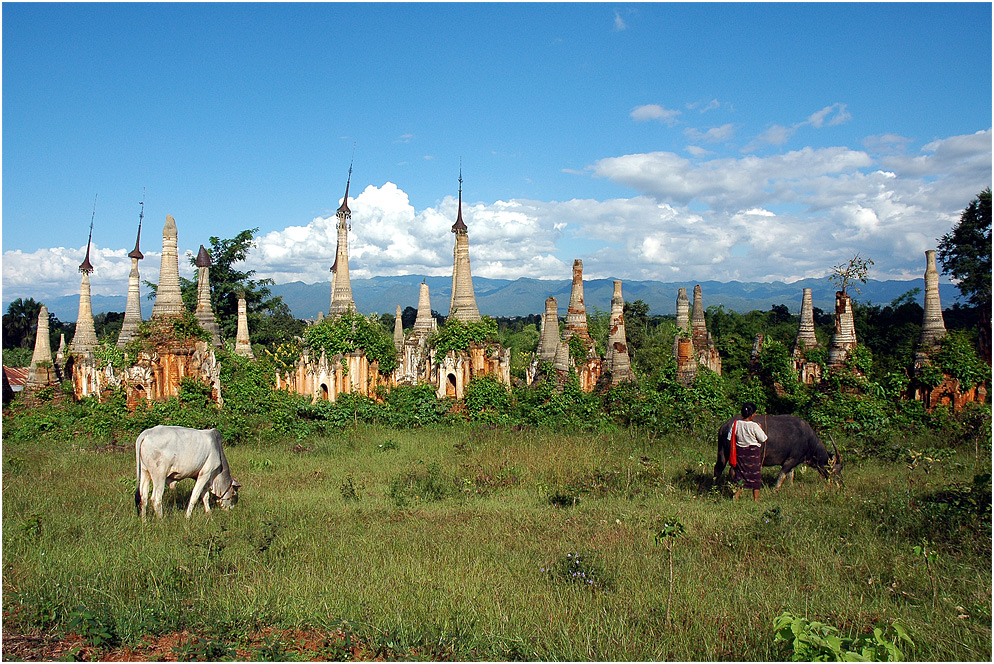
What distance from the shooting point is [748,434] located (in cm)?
988

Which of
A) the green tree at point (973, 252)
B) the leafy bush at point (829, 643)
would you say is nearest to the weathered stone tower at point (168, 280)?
the leafy bush at point (829, 643)

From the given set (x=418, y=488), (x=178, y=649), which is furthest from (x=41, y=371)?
(x=178, y=649)

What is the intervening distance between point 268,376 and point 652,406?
37.5 feet

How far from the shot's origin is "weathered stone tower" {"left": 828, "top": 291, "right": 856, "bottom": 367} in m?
16.8

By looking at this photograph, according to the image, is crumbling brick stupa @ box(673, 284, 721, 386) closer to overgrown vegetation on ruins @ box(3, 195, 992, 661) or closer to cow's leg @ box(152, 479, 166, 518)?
overgrown vegetation on ruins @ box(3, 195, 992, 661)

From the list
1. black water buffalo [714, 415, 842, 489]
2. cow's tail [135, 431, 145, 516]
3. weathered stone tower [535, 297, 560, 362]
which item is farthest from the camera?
weathered stone tower [535, 297, 560, 362]

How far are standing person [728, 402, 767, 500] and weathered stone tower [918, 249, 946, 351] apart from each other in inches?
381

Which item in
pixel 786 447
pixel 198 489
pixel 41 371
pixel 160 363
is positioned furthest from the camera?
pixel 41 371

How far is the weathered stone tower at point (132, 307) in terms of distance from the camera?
719 inches

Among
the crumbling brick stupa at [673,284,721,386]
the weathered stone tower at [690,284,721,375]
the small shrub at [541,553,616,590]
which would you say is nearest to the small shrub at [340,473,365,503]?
the small shrub at [541,553,616,590]

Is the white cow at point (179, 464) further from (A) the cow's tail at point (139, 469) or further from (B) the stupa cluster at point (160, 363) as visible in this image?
(B) the stupa cluster at point (160, 363)

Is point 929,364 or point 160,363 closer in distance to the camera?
point 929,364

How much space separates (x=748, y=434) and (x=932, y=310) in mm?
10196

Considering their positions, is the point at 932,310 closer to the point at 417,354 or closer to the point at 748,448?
the point at 748,448
